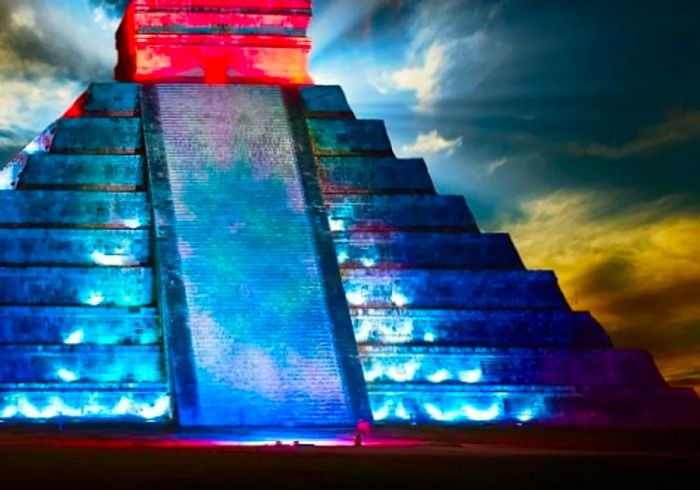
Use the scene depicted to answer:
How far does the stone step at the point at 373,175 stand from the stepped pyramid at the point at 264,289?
0.12ft

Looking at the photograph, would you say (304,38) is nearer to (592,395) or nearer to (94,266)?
(94,266)

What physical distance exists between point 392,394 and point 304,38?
978 centimetres

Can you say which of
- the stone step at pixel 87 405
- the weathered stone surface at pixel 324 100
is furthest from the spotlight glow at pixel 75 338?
the weathered stone surface at pixel 324 100

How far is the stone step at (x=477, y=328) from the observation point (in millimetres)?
17844

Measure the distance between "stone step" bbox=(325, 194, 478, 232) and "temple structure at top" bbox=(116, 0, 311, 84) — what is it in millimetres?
4961

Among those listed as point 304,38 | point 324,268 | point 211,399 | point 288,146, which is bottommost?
point 211,399

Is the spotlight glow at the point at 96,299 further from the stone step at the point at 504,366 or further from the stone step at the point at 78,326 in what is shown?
the stone step at the point at 504,366

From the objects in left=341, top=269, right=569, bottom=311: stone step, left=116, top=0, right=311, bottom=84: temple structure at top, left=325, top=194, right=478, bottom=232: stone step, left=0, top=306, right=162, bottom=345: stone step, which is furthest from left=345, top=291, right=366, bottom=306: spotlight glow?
left=116, top=0, right=311, bottom=84: temple structure at top

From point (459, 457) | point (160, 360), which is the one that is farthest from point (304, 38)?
point (459, 457)

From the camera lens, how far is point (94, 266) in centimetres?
1811

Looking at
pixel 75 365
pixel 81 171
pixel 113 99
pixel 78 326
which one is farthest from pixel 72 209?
pixel 113 99

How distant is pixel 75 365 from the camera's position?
16375 millimetres

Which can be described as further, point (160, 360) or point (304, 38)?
point (304, 38)

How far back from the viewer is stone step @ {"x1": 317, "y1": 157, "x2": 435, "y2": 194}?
2030 centimetres
